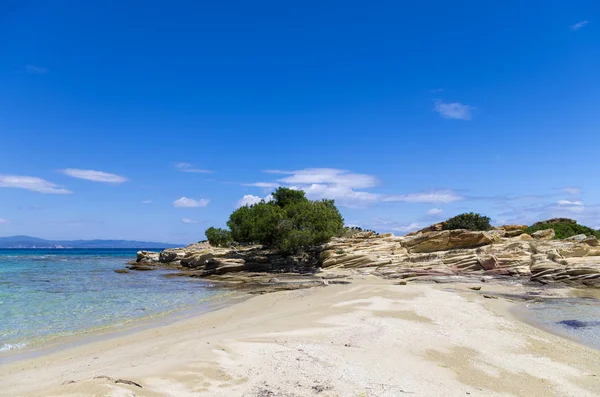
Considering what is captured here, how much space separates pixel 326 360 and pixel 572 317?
14.0 meters

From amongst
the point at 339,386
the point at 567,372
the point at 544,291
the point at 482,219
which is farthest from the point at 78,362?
the point at 482,219

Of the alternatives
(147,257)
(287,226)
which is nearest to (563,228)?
(287,226)

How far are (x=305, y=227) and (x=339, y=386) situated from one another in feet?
124

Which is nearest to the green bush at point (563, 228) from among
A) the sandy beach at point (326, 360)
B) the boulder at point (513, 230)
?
the boulder at point (513, 230)

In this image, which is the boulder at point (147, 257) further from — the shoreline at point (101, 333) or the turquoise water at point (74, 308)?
the shoreline at point (101, 333)

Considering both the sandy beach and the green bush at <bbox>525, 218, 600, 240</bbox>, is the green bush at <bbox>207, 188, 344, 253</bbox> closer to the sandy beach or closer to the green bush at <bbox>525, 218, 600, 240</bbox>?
the green bush at <bbox>525, 218, 600, 240</bbox>

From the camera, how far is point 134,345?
12.4 metres

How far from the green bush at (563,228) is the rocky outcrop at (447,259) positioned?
152 inches

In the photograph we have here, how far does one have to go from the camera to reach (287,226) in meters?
45.4

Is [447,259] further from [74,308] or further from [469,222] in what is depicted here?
[74,308]

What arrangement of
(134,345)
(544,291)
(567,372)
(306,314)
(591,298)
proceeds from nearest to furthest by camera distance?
1. (567,372)
2. (134,345)
3. (306,314)
4. (591,298)
5. (544,291)

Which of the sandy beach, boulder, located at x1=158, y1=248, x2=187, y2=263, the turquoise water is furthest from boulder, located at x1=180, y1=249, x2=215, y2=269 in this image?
the sandy beach

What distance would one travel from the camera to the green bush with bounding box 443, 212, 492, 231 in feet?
171

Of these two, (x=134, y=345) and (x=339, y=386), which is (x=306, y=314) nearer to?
(x=134, y=345)
